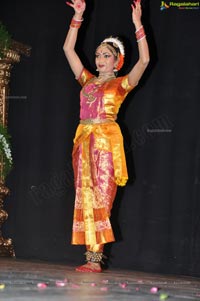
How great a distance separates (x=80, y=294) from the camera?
279cm

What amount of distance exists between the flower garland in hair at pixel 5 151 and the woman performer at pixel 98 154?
1038 millimetres

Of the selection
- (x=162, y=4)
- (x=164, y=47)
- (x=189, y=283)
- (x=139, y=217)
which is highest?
(x=162, y=4)

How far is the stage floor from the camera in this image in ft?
9.00

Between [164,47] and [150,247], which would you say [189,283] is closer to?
[150,247]

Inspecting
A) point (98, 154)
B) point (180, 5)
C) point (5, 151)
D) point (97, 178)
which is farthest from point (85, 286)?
point (180, 5)

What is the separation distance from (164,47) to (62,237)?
1675 millimetres

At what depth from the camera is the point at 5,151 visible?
4852 millimetres

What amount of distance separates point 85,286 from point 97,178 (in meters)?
0.94

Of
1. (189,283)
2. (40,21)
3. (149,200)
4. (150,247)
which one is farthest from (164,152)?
(40,21)

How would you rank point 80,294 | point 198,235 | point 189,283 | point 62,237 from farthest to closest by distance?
point 62,237
point 198,235
point 189,283
point 80,294

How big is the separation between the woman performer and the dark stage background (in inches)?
25.1

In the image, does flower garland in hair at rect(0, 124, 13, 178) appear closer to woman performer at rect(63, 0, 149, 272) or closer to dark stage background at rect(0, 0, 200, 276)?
dark stage background at rect(0, 0, 200, 276)

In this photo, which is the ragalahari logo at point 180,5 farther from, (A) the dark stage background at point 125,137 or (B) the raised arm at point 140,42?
(B) the raised arm at point 140,42

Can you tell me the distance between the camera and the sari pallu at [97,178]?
380 cm
